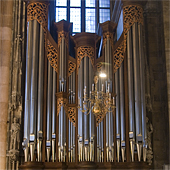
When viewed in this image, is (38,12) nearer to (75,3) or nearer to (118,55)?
(118,55)

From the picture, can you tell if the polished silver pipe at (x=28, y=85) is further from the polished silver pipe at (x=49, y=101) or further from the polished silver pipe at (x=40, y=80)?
the polished silver pipe at (x=49, y=101)

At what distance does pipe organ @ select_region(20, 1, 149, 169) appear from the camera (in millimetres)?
11195

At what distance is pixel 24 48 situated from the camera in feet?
41.5

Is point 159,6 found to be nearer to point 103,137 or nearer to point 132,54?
point 132,54

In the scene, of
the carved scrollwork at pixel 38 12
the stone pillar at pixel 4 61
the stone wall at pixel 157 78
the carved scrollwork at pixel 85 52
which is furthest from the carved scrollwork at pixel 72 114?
the carved scrollwork at pixel 38 12

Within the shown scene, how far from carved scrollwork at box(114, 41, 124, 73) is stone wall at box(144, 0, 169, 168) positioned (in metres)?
1.25

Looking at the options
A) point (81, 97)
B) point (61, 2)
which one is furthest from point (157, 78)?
point (61, 2)

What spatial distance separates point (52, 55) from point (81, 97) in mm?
1661

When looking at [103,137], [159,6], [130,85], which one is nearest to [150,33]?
[159,6]

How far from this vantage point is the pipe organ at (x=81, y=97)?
11195 mm

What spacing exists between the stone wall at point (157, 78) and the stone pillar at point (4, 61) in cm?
449

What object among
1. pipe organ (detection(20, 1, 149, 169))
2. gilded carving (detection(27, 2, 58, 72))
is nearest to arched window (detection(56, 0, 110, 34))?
pipe organ (detection(20, 1, 149, 169))

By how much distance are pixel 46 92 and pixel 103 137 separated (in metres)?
2.18

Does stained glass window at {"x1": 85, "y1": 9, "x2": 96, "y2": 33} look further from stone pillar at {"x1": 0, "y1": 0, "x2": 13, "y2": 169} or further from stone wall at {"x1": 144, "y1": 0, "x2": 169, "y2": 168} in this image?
stone pillar at {"x1": 0, "y1": 0, "x2": 13, "y2": 169}
